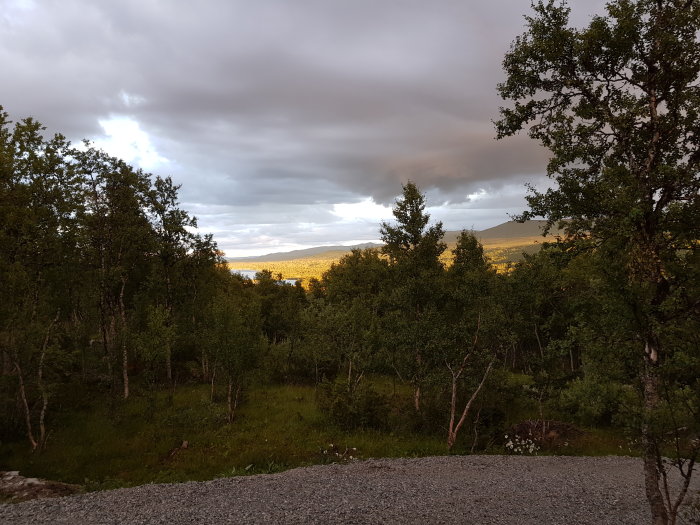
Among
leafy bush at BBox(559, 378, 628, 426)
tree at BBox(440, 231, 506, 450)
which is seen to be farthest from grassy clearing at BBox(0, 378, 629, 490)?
tree at BBox(440, 231, 506, 450)

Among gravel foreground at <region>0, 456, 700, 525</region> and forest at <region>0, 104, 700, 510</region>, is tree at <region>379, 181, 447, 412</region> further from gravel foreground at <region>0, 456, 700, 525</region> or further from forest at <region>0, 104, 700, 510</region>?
gravel foreground at <region>0, 456, 700, 525</region>

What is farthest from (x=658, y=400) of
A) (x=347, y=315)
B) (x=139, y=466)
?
(x=347, y=315)

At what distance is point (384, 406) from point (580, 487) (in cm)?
1465

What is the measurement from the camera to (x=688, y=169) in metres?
11.0

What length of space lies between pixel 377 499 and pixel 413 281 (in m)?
15.4

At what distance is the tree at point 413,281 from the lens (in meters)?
28.0

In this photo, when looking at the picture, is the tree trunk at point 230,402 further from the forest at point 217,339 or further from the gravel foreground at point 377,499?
the gravel foreground at point 377,499

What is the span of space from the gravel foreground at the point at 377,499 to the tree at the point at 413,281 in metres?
8.00

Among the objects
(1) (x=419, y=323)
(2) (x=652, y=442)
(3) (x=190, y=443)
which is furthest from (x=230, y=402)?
(2) (x=652, y=442)

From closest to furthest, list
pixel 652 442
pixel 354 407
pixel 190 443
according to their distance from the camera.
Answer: pixel 652 442 → pixel 190 443 → pixel 354 407

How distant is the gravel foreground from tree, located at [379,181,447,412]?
26.3 ft

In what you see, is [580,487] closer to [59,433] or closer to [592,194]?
[592,194]

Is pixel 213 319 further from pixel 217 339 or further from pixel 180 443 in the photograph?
pixel 180 443

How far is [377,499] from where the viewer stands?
54.7ft
